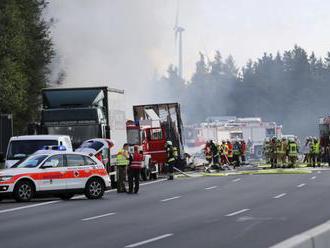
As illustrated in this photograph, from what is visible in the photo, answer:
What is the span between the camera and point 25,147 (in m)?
29.4

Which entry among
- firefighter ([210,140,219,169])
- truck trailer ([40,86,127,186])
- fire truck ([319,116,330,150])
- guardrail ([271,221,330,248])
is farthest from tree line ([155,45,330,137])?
guardrail ([271,221,330,248])

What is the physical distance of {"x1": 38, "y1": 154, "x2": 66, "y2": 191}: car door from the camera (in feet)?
83.3

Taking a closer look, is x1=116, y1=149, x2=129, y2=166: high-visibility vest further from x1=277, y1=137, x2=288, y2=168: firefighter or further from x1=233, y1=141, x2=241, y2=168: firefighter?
x1=233, y1=141, x2=241, y2=168: firefighter

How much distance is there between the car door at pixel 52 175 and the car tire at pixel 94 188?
2.65 ft

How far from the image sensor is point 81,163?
85.8 ft

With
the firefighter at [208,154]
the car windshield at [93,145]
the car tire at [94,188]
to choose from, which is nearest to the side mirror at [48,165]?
the car tire at [94,188]

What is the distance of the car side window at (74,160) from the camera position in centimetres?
2595

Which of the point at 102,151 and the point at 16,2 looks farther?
the point at 16,2

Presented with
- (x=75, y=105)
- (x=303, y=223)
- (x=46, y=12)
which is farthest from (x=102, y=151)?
(x=46, y=12)

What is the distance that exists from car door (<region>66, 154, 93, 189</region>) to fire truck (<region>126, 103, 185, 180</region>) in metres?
11.1

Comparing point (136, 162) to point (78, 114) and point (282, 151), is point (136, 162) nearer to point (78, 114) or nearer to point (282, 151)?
point (78, 114)

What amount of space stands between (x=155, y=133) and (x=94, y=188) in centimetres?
1611

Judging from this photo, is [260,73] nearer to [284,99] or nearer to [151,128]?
[284,99]

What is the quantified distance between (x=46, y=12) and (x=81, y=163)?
26.4 m
